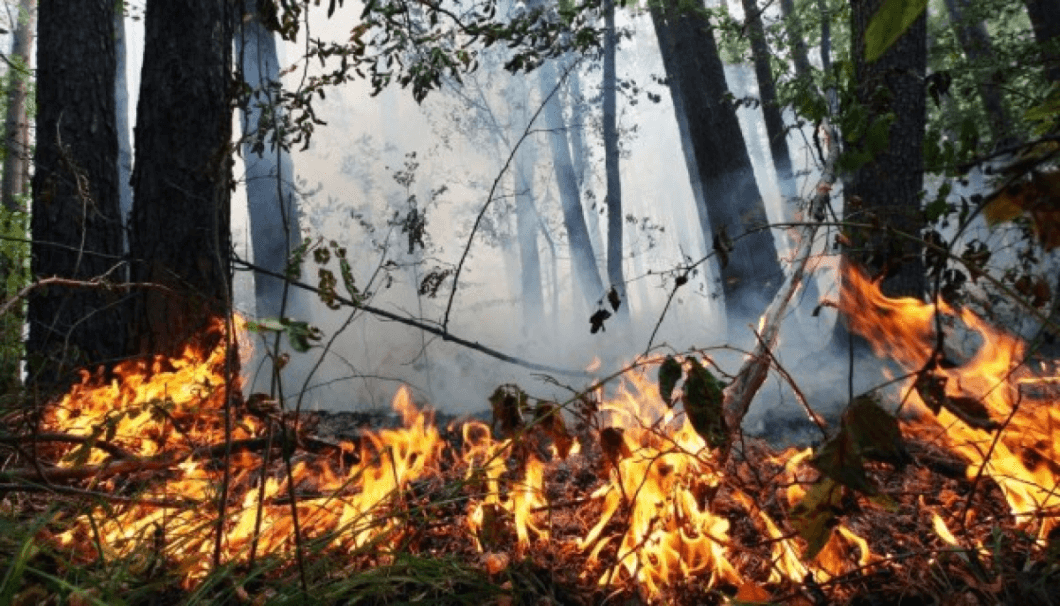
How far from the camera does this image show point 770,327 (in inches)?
110

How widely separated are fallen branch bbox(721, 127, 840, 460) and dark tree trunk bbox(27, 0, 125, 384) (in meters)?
3.99

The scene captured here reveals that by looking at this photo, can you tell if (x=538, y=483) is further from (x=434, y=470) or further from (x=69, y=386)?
(x=69, y=386)

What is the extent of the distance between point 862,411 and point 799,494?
3.69ft

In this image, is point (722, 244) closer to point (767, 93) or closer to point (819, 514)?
point (819, 514)

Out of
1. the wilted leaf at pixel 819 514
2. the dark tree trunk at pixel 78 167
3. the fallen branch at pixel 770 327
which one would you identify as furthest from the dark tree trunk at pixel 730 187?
the wilted leaf at pixel 819 514

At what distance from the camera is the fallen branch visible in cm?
232

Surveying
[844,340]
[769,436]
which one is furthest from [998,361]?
[844,340]

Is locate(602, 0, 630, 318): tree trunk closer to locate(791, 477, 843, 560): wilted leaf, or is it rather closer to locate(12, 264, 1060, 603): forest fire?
locate(12, 264, 1060, 603): forest fire

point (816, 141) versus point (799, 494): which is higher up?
point (816, 141)

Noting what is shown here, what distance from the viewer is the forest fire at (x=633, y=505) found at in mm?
1620

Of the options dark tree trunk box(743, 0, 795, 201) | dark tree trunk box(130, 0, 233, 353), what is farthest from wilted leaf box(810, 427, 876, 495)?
dark tree trunk box(743, 0, 795, 201)

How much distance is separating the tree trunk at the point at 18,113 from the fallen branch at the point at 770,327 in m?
11.0

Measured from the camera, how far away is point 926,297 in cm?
486

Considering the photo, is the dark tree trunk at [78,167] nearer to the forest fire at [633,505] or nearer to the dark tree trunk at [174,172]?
the dark tree trunk at [174,172]
